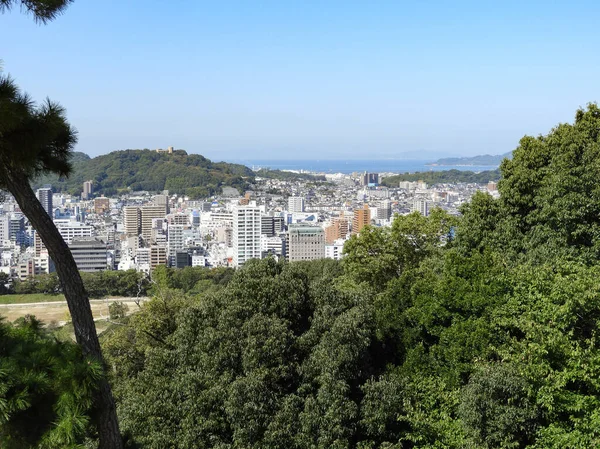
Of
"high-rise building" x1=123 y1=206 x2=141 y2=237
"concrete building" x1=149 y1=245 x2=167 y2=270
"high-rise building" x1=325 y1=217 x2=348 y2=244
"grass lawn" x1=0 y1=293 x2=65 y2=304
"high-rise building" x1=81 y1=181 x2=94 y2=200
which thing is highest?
"high-rise building" x1=81 y1=181 x2=94 y2=200

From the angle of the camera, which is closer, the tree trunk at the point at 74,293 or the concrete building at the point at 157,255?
the tree trunk at the point at 74,293

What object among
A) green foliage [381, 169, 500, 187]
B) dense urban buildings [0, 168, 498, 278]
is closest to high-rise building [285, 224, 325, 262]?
dense urban buildings [0, 168, 498, 278]

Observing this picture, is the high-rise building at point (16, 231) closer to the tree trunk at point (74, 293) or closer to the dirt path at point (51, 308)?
the dirt path at point (51, 308)

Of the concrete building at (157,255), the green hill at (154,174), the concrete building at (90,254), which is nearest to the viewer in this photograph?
the concrete building at (90,254)

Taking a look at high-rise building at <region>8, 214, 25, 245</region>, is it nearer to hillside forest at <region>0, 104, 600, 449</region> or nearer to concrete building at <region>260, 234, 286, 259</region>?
concrete building at <region>260, 234, 286, 259</region>

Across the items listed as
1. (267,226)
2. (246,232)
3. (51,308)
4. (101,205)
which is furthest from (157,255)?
(101,205)

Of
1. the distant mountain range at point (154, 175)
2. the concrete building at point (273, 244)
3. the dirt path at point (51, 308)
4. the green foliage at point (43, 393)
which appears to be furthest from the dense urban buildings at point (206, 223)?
the green foliage at point (43, 393)

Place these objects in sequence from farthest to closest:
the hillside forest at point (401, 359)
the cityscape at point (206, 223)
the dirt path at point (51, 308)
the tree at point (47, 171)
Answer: the cityscape at point (206, 223) < the dirt path at point (51, 308) < the hillside forest at point (401, 359) < the tree at point (47, 171)
